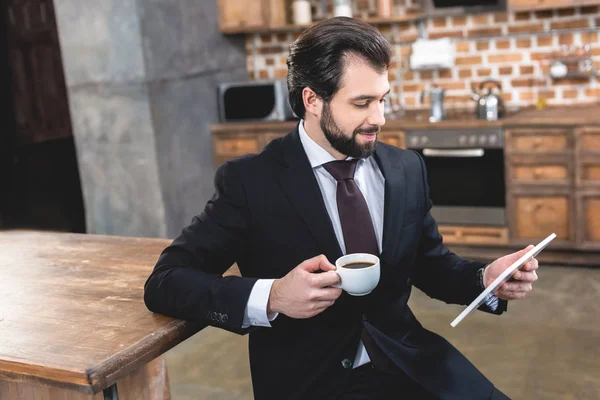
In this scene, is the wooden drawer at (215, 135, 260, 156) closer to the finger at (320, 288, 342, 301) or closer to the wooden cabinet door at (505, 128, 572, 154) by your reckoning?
the wooden cabinet door at (505, 128, 572, 154)

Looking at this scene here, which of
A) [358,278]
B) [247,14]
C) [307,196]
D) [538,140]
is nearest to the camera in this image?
[358,278]

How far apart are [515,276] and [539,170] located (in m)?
3.00

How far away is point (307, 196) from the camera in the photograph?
1.92m

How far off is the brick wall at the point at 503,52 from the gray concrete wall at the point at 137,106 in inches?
53.3

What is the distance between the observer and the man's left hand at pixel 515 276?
1.79 meters

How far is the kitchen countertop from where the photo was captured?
451 cm

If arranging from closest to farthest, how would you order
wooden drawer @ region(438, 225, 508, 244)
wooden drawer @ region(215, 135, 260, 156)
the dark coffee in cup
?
the dark coffee in cup, wooden drawer @ region(438, 225, 508, 244), wooden drawer @ region(215, 135, 260, 156)

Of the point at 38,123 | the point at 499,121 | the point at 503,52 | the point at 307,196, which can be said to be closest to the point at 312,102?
the point at 307,196

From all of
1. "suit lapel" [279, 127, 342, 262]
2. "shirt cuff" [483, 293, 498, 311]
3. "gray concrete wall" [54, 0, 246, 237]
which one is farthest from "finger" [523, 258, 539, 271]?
"gray concrete wall" [54, 0, 246, 237]

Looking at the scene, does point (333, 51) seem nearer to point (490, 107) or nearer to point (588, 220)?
point (490, 107)

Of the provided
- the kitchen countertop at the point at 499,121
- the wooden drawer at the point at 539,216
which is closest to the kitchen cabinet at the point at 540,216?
the wooden drawer at the point at 539,216

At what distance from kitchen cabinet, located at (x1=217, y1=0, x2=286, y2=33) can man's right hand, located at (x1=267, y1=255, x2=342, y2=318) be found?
412 centimetres

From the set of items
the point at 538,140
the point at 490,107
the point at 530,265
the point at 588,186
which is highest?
the point at 490,107

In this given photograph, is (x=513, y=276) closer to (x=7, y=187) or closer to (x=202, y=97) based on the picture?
(x=202, y=97)
